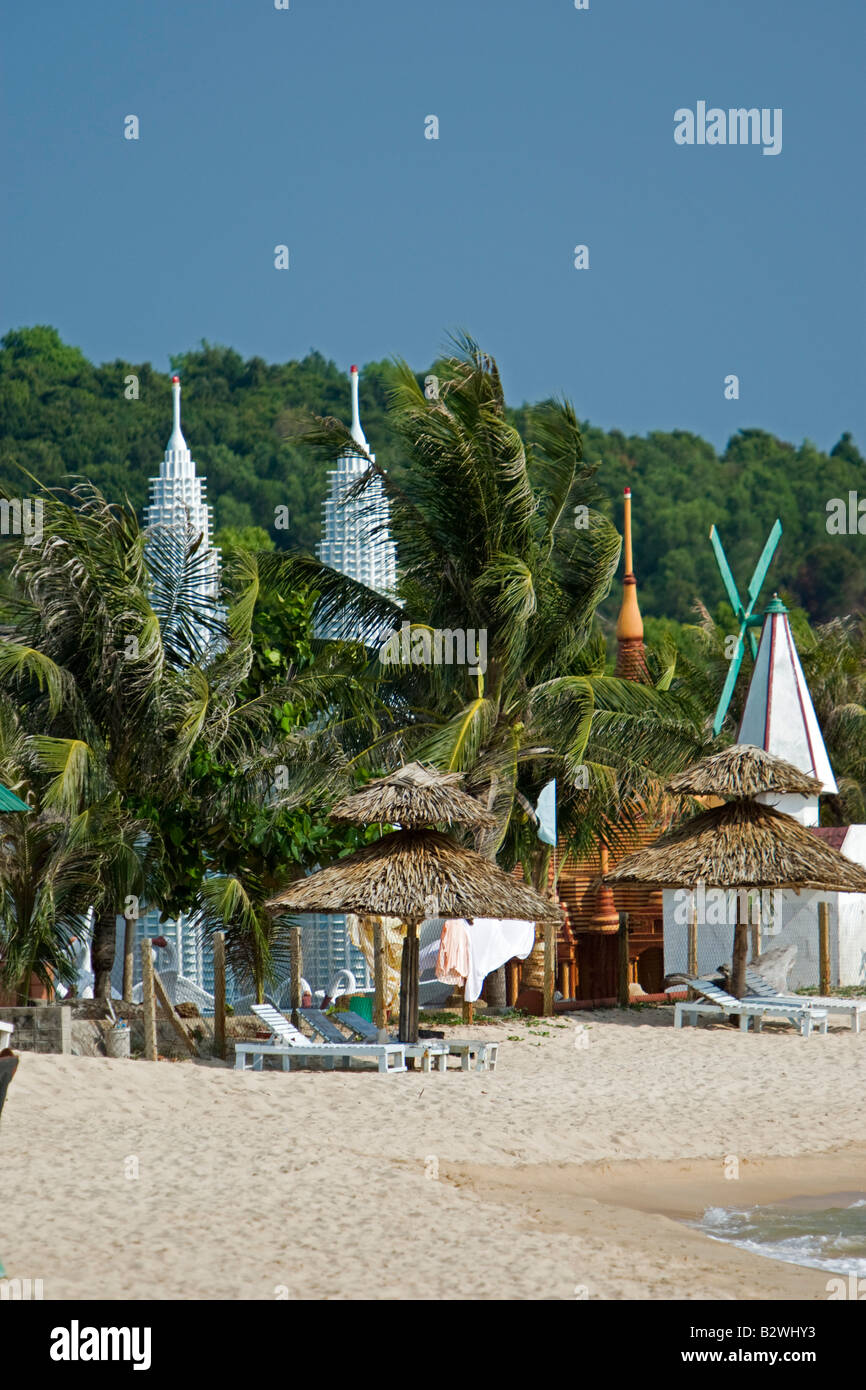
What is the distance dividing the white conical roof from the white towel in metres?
6.48

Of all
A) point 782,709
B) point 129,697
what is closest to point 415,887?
point 129,697

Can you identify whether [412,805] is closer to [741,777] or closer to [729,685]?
[741,777]

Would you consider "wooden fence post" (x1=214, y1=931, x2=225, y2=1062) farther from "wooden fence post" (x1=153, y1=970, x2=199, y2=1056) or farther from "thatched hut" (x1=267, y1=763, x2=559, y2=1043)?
"thatched hut" (x1=267, y1=763, x2=559, y2=1043)

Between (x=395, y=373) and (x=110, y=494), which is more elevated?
(x=110, y=494)

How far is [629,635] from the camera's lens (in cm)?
2842

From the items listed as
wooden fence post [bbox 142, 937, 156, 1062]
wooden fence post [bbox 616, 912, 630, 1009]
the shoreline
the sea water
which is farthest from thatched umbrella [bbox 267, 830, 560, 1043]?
the sea water

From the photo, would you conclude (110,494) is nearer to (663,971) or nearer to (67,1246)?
(663,971)

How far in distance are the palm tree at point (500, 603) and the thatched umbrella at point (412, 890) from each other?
1.74 metres

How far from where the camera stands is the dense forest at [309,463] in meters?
67.1

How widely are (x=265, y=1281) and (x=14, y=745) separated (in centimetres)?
906

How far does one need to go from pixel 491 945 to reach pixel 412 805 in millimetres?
3034

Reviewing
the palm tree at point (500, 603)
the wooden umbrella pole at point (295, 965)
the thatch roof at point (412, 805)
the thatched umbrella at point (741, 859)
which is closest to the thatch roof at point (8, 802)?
the thatch roof at point (412, 805)

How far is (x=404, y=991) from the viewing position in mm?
15227

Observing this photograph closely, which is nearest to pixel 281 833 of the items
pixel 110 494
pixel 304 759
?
pixel 304 759
